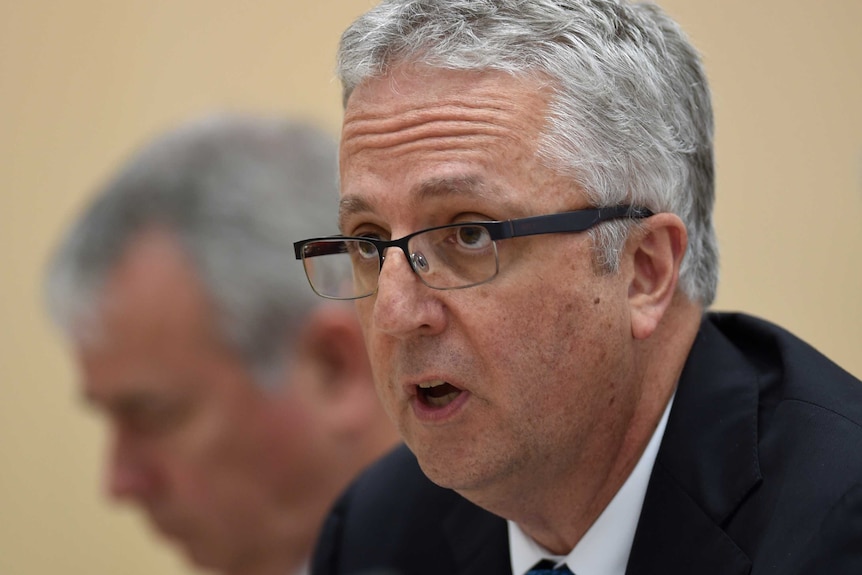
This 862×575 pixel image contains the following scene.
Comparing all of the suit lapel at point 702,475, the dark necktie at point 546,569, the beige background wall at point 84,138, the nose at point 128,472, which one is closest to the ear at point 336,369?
the nose at point 128,472

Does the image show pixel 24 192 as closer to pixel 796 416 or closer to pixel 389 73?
pixel 389 73

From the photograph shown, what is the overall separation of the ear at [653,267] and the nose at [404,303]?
37 cm

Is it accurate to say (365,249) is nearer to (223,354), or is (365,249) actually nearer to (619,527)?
(619,527)

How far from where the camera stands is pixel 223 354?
3.29 meters

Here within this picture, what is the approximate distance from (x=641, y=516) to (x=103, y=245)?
2.05 metres

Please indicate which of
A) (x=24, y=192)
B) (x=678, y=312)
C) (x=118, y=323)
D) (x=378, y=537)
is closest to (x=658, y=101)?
(x=678, y=312)

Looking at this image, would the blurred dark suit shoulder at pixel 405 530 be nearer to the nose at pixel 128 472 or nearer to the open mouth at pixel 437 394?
the open mouth at pixel 437 394

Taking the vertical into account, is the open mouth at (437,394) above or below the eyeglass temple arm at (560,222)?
below

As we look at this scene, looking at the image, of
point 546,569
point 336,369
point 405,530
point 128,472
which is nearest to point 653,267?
point 546,569

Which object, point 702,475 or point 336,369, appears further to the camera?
point 336,369

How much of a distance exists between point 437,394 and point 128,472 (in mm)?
1787

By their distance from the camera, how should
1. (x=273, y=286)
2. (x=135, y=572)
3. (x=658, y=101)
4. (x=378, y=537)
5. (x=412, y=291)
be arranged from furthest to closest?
(x=135, y=572), (x=273, y=286), (x=378, y=537), (x=658, y=101), (x=412, y=291)

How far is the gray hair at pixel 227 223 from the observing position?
328cm

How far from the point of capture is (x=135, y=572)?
455 centimetres
